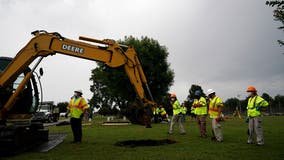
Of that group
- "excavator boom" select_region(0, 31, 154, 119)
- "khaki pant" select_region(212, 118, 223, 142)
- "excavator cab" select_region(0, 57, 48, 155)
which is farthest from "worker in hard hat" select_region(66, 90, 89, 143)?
"khaki pant" select_region(212, 118, 223, 142)

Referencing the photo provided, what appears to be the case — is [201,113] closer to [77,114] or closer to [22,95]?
[77,114]

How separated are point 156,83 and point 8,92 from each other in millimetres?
30754

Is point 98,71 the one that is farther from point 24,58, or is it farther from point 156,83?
point 24,58

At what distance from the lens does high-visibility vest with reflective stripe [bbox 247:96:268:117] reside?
33.1 ft

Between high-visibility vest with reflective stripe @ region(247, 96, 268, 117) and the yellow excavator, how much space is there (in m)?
3.35

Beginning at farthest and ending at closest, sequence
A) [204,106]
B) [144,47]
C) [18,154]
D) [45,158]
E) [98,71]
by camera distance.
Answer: [98,71] < [144,47] < [204,106] < [18,154] < [45,158]

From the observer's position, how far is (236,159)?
7.03 metres

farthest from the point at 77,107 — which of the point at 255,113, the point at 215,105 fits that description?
the point at 255,113

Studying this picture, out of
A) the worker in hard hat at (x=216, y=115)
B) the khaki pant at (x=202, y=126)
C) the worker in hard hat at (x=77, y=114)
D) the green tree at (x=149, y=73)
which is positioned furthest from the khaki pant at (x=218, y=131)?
the green tree at (x=149, y=73)

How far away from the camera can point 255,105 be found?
10.2 metres

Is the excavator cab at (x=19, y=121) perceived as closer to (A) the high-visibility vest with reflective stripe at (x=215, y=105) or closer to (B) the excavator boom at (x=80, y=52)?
(B) the excavator boom at (x=80, y=52)

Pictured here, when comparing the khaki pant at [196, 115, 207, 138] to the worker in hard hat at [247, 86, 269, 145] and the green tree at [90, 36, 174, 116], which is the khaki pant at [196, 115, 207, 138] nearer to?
the worker in hard hat at [247, 86, 269, 145]

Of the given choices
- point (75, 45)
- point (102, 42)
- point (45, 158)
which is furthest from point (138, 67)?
point (45, 158)

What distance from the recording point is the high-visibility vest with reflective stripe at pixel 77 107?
1166 centimetres
